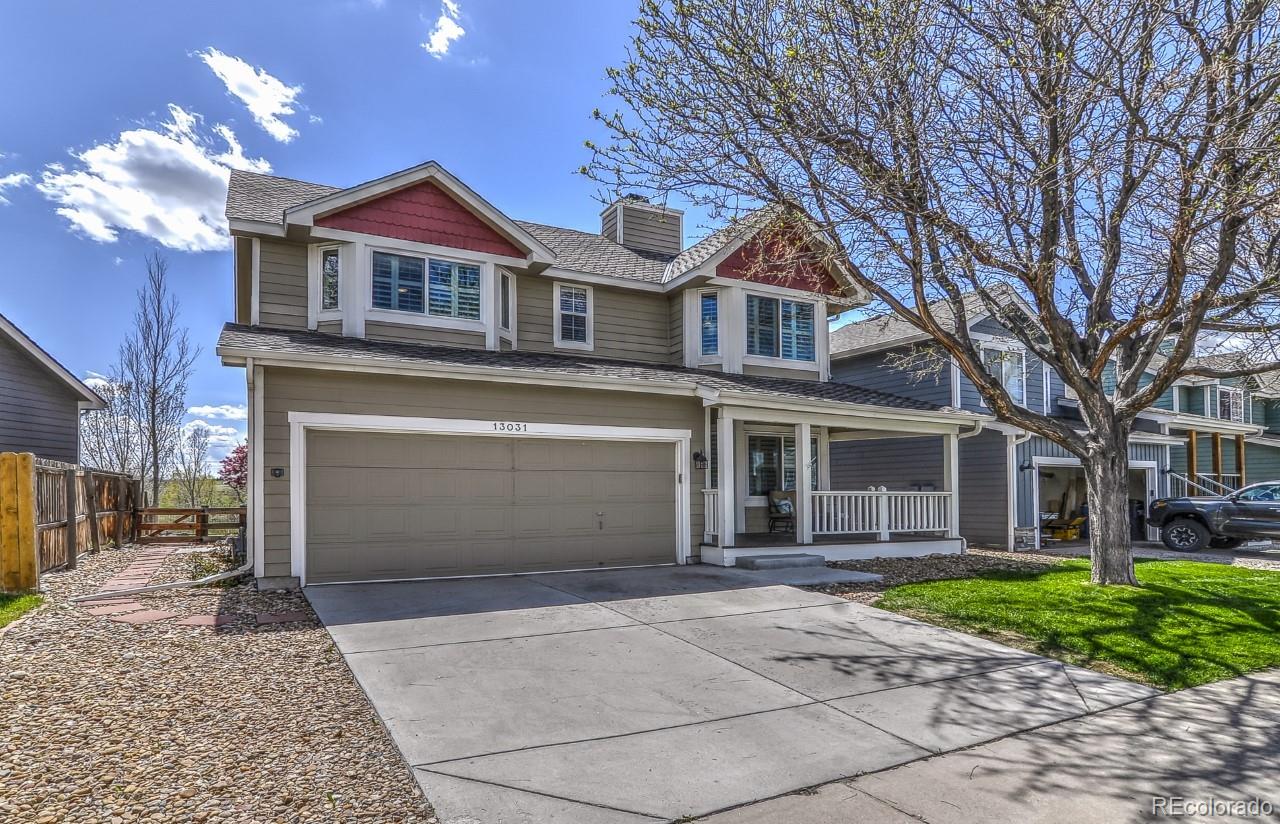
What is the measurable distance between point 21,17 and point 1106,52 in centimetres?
1337

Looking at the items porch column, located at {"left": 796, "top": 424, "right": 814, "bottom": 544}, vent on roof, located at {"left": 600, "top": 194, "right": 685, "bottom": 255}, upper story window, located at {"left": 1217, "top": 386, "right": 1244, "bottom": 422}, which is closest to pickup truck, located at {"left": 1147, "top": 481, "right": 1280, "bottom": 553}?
porch column, located at {"left": 796, "top": 424, "right": 814, "bottom": 544}

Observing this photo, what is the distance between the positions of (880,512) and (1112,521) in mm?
4121

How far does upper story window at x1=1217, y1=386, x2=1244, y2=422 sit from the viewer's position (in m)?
24.1

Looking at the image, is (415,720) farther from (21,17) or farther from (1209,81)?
(21,17)

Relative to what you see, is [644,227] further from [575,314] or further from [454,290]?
[454,290]

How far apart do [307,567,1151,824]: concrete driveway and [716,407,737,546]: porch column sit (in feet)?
9.18

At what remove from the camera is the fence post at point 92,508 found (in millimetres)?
12680

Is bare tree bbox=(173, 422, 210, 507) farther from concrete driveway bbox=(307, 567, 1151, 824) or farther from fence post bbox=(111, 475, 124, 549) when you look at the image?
concrete driveway bbox=(307, 567, 1151, 824)

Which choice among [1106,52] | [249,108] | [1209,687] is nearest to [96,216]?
[249,108]

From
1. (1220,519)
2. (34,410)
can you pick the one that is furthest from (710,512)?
(34,410)

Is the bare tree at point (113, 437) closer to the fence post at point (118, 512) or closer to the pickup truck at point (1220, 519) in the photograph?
the fence post at point (118, 512)

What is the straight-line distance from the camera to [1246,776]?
→ 3.78m

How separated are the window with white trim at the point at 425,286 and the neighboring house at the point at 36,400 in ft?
28.8

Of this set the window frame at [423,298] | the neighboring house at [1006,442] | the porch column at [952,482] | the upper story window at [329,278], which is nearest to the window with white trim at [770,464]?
the porch column at [952,482]
